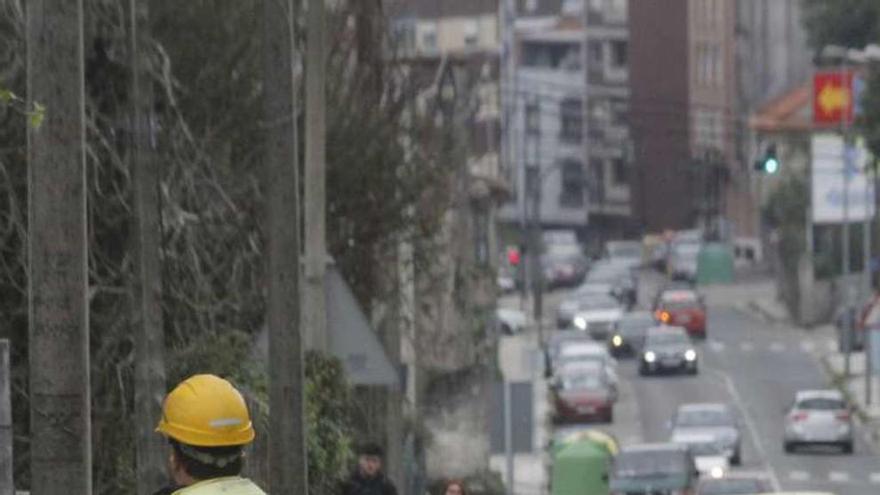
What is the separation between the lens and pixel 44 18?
393 inches

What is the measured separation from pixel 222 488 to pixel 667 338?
70.8 metres

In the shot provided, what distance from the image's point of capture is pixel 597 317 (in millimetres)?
90562

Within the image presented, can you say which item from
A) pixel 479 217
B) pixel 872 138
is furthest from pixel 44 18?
pixel 479 217

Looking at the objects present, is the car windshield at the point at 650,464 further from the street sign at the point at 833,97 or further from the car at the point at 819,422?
the street sign at the point at 833,97

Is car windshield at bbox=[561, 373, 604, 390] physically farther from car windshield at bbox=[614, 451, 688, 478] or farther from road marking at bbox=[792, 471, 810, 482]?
car windshield at bbox=[614, 451, 688, 478]

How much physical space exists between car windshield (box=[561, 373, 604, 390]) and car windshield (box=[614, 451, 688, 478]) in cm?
2034

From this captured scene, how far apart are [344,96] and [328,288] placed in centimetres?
823

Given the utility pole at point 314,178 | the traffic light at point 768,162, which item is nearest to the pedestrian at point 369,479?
the utility pole at point 314,178

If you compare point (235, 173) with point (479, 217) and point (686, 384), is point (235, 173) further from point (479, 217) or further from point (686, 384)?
point (686, 384)

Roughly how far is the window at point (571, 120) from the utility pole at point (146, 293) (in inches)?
4536

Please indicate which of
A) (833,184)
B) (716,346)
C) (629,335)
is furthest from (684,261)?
(629,335)

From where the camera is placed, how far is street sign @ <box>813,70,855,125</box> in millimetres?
81375

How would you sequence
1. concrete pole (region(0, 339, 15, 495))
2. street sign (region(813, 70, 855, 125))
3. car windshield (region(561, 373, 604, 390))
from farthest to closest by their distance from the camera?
street sign (region(813, 70, 855, 125)) → car windshield (region(561, 373, 604, 390)) → concrete pole (region(0, 339, 15, 495))

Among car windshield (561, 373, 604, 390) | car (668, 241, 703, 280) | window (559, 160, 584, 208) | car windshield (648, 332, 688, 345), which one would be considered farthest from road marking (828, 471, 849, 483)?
window (559, 160, 584, 208)
